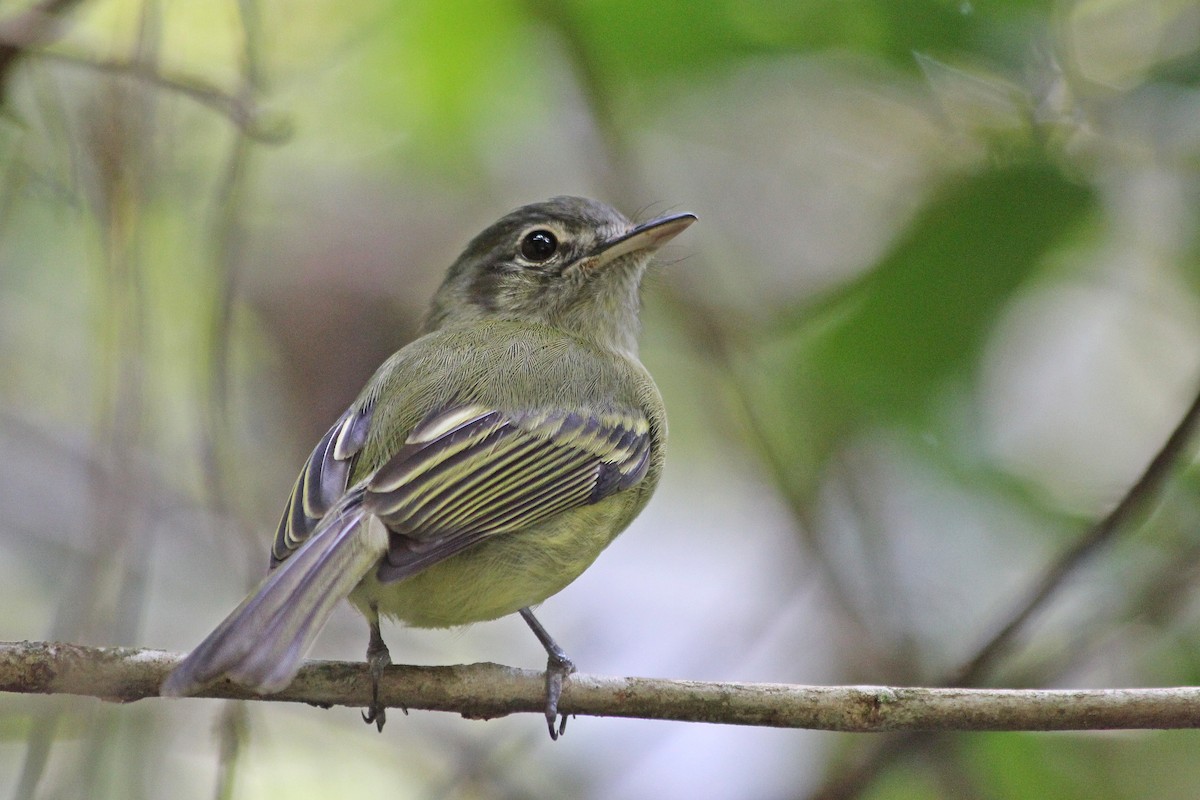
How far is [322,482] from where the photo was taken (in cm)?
342

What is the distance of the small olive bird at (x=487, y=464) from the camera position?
2914mm

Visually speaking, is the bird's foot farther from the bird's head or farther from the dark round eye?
the dark round eye

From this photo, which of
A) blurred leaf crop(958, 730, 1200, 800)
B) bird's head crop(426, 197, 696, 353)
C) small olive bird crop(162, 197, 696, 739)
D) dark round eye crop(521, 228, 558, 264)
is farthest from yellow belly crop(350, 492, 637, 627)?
blurred leaf crop(958, 730, 1200, 800)

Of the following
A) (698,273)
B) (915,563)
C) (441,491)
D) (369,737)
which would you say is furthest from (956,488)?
(369,737)

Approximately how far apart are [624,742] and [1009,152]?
8.73 ft

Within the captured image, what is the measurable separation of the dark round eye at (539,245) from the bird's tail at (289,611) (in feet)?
5.19

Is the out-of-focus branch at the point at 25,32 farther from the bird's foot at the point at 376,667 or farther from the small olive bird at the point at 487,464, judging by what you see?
the bird's foot at the point at 376,667

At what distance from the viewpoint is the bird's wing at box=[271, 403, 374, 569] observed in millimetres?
3174

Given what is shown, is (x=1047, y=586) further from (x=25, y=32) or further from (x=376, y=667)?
(x=25, y=32)

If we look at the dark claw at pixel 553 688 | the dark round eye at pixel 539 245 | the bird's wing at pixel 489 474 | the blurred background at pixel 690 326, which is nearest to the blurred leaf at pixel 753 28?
the blurred background at pixel 690 326

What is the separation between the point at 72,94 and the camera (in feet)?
16.2

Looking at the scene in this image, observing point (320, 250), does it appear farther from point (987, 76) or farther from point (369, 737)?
point (987, 76)

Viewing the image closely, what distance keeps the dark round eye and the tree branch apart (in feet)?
6.58

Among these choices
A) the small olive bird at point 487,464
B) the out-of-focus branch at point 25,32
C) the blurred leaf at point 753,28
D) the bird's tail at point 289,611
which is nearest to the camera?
the bird's tail at point 289,611
